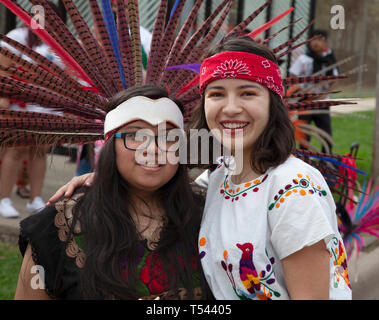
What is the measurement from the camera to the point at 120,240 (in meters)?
1.72

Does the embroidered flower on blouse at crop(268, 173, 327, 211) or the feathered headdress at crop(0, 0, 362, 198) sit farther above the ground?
the feathered headdress at crop(0, 0, 362, 198)

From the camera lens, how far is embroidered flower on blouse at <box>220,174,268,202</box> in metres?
1.68

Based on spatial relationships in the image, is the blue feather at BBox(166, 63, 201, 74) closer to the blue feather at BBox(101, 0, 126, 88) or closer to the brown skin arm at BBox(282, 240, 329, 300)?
the blue feather at BBox(101, 0, 126, 88)

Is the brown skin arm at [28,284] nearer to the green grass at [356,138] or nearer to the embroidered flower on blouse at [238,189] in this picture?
the embroidered flower on blouse at [238,189]

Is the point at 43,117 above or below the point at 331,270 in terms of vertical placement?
above

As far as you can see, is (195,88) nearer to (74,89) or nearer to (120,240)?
(74,89)

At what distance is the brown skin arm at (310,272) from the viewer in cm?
149

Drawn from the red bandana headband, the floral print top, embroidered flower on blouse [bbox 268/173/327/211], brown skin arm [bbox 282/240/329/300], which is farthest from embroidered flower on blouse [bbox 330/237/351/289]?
the red bandana headband

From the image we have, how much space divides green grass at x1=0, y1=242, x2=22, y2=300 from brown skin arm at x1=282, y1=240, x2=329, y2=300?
95.0 inches

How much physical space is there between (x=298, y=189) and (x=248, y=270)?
0.31 metres

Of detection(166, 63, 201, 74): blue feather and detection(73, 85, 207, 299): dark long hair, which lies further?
detection(166, 63, 201, 74): blue feather

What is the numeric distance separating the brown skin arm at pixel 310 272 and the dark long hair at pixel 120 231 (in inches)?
15.5

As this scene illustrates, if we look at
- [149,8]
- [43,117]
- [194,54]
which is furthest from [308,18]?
[43,117]
